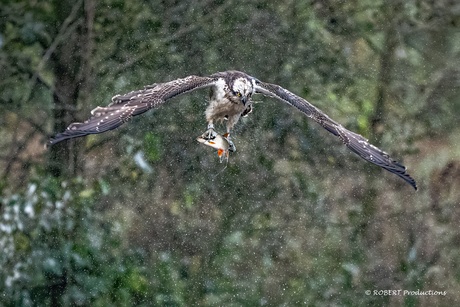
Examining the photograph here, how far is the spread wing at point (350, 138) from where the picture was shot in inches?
288

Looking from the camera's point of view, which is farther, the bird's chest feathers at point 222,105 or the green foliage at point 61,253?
the green foliage at point 61,253

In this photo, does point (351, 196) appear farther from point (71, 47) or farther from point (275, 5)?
point (71, 47)

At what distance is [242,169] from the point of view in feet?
34.4

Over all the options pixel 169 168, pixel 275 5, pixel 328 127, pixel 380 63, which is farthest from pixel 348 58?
pixel 328 127

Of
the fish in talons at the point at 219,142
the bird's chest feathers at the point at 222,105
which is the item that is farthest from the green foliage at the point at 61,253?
the fish in talons at the point at 219,142

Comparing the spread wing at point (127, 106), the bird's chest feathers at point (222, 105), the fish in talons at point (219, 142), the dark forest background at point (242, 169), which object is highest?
the dark forest background at point (242, 169)

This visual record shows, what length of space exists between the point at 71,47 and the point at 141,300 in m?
3.05

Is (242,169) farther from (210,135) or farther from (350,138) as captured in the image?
(350,138)

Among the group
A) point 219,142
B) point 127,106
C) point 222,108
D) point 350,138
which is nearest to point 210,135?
point 219,142

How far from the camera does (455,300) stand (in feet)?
34.3

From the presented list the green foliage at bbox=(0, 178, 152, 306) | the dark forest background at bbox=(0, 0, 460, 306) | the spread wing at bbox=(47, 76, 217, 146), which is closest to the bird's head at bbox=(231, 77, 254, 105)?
the spread wing at bbox=(47, 76, 217, 146)

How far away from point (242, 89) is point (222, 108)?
0.30m

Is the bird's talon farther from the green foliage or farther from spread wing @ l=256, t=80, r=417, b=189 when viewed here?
the green foliage

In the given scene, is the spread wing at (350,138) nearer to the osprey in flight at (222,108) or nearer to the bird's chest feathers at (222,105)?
the osprey in flight at (222,108)
